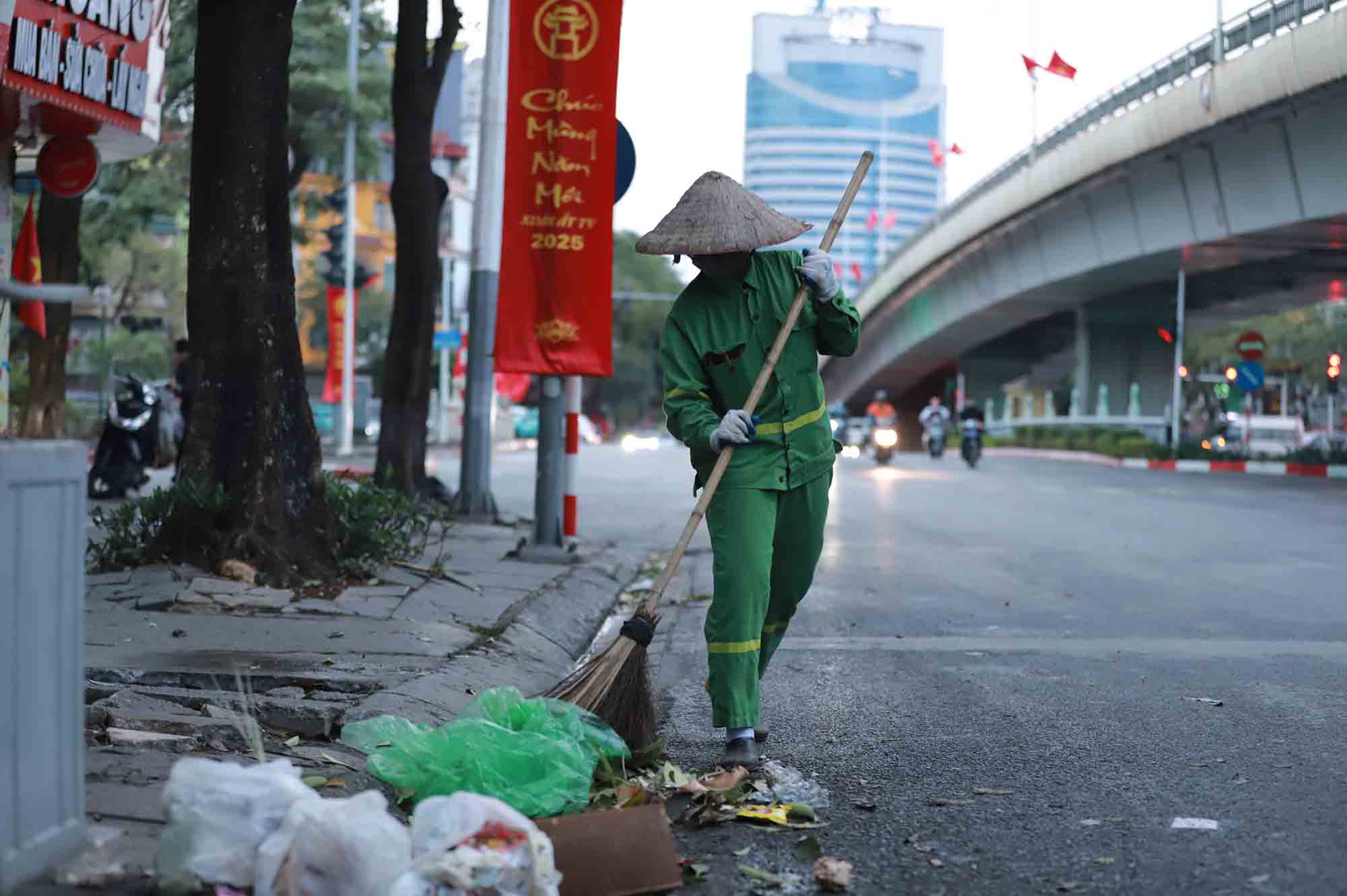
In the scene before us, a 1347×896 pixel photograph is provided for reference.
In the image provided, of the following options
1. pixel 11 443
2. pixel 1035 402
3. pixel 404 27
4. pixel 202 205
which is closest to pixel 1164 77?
pixel 404 27

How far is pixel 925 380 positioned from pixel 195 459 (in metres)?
68.8

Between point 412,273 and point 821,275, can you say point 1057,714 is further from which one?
point 412,273

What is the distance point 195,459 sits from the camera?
8.67 meters

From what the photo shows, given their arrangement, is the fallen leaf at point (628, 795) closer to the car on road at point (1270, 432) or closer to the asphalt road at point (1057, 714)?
the asphalt road at point (1057, 714)

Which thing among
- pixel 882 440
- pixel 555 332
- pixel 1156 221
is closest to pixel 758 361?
pixel 555 332

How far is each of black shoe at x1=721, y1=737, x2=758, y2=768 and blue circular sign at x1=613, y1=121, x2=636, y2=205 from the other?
732 centimetres

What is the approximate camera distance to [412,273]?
14.8 m

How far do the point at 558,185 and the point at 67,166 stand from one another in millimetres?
4312

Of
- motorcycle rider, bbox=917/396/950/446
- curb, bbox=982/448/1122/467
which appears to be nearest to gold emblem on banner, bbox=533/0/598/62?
curb, bbox=982/448/1122/467

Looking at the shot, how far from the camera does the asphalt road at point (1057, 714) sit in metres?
3.93

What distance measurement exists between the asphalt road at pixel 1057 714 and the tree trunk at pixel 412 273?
3.04m

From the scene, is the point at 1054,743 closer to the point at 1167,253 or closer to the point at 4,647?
the point at 4,647

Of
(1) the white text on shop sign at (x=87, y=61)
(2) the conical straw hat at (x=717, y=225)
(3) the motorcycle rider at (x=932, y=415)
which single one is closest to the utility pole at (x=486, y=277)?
(1) the white text on shop sign at (x=87, y=61)

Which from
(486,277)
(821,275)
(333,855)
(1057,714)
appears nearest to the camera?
(333,855)
